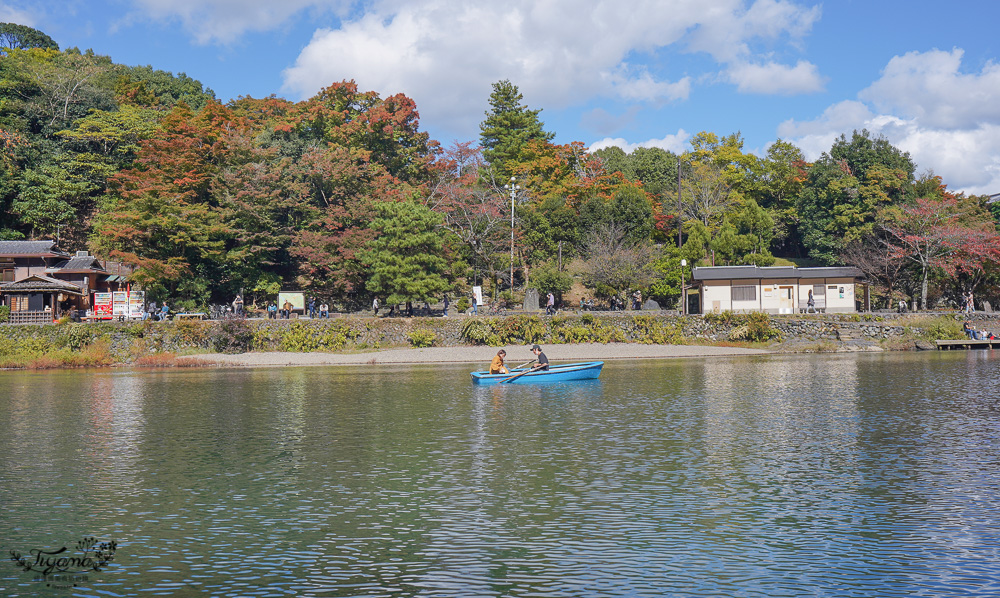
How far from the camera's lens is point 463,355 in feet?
179

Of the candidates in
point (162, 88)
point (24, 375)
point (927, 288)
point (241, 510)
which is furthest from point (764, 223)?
point (162, 88)

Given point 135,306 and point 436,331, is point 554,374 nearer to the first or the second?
point 436,331

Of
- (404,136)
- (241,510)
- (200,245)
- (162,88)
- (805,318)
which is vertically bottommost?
(241,510)

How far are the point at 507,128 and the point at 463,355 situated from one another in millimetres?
44143

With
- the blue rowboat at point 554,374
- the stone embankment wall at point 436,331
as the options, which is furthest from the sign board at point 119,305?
the blue rowboat at point 554,374

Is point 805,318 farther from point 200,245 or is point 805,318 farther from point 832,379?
point 200,245

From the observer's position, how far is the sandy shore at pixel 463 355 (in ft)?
174

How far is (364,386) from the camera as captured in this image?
124 feet

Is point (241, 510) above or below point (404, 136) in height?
below

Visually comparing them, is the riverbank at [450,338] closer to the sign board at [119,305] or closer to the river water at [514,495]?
the sign board at [119,305]

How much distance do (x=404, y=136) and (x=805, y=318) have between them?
4301 centimetres
